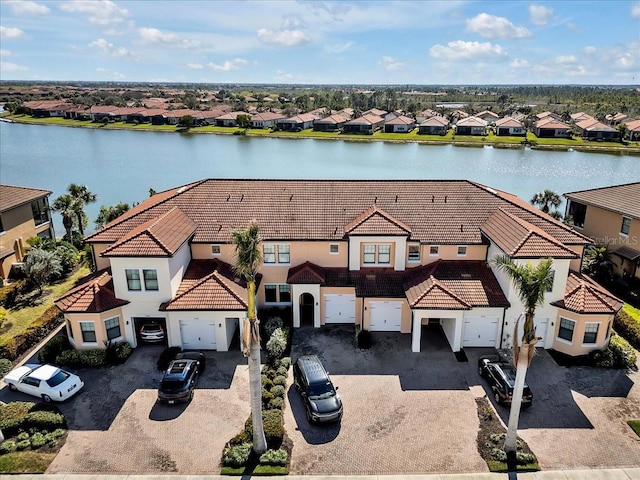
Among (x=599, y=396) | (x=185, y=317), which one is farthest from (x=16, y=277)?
(x=599, y=396)

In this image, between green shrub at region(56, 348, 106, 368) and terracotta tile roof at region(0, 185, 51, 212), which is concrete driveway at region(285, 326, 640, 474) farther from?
terracotta tile roof at region(0, 185, 51, 212)

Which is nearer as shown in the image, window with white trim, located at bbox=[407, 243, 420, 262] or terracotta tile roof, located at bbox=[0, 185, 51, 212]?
window with white trim, located at bbox=[407, 243, 420, 262]

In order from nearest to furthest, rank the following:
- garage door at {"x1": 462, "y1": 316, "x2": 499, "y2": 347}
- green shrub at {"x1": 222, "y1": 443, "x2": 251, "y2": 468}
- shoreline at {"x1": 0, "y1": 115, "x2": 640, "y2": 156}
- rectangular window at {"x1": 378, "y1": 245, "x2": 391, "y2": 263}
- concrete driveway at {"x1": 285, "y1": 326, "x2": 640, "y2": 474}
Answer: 1. green shrub at {"x1": 222, "y1": 443, "x2": 251, "y2": 468}
2. concrete driveway at {"x1": 285, "y1": 326, "x2": 640, "y2": 474}
3. garage door at {"x1": 462, "y1": 316, "x2": 499, "y2": 347}
4. rectangular window at {"x1": 378, "y1": 245, "x2": 391, "y2": 263}
5. shoreline at {"x1": 0, "y1": 115, "x2": 640, "y2": 156}

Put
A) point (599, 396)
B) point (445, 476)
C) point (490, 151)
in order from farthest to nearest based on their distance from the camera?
point (490, 151), point (599, 396), point (445, 476)

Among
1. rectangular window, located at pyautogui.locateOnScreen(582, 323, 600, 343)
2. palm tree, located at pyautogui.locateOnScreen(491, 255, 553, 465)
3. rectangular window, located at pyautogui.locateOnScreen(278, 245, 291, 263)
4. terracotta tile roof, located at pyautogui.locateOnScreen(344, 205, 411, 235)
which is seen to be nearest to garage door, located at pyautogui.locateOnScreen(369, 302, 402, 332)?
terracotta tile roof, located at pyautogui.locateOnScreen(344, 205, 411, 235)

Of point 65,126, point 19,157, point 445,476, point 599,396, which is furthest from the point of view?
point 65,126

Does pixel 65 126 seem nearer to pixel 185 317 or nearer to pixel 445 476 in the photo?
pixel 185 317

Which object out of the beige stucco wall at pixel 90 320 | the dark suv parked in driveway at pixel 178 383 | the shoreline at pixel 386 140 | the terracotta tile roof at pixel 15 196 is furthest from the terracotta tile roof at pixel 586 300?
the shoreline at pixel 386 140
